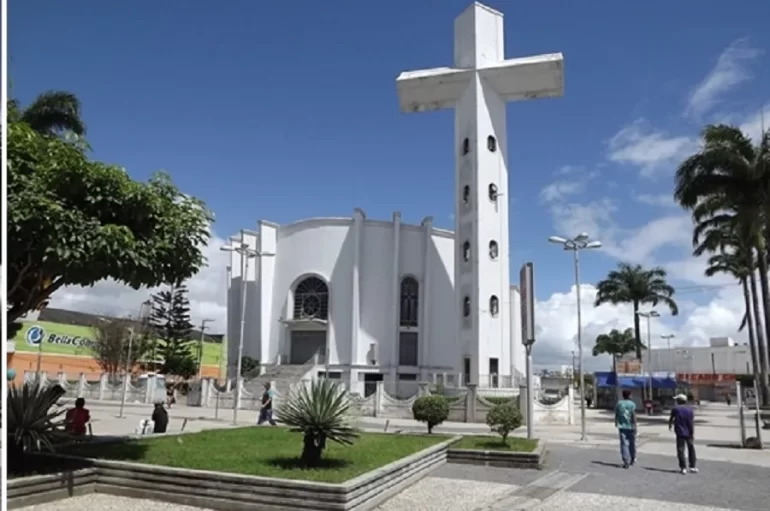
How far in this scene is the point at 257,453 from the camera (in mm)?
11133

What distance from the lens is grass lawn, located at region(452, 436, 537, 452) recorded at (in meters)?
13.4

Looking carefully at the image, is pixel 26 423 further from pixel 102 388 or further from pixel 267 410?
pixel 102 388

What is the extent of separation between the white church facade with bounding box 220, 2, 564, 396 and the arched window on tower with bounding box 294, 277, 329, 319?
72 millimetres

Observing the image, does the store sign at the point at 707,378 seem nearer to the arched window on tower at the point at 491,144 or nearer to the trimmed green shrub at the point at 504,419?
the arched window on tower at the point at 491,144

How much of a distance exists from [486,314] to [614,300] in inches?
720

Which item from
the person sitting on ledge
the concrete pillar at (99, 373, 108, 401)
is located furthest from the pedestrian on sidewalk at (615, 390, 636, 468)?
the concrete pillar at (99, 373, 108, 401)

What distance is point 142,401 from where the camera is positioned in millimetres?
36344

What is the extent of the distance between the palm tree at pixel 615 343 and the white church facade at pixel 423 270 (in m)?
25.5

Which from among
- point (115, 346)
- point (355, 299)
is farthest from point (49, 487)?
point (115, 346)

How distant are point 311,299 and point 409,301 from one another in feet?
23.0

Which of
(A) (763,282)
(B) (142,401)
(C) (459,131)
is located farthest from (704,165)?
(B) (142,401)

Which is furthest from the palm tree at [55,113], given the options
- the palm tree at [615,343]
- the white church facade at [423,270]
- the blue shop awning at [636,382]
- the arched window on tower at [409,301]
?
the palm tree at [615,343]

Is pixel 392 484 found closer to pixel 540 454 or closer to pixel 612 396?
pixel 540 454

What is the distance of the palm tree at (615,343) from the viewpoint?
71125 mm
